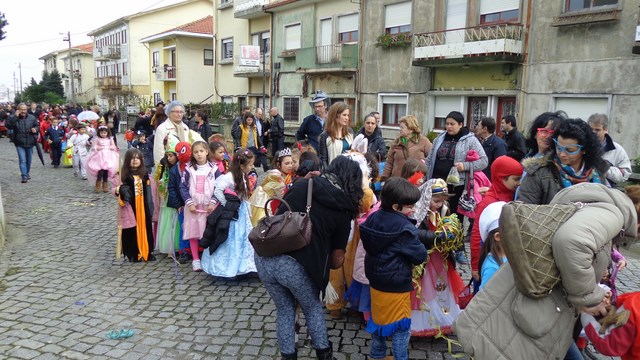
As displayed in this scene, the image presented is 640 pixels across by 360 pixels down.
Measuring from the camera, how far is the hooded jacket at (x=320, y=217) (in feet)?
10.4

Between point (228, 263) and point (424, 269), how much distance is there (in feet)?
8.08

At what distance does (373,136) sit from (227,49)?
24.3 m

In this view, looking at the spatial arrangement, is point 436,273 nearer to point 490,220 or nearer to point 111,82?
point 490,220

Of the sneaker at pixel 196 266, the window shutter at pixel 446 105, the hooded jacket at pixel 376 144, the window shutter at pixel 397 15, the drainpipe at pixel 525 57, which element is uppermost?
the window shutter at pixel 397 15

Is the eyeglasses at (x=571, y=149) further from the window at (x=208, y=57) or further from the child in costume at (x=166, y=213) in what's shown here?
the window at (x=208, y=57)

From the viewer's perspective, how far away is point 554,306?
218 cm

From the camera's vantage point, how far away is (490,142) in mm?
6887

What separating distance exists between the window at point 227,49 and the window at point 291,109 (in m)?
6.53

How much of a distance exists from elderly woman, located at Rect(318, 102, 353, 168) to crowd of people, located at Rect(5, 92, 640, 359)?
0.05ft

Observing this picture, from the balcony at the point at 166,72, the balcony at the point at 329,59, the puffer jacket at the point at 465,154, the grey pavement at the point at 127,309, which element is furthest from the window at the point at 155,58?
the puffer jacket at the point at 465,154

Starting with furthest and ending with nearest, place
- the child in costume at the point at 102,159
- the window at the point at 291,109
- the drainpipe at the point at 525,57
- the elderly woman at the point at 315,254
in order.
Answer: the window at the point at 291,109 < the drainpipe at the point at 525,57 < the child in costume at the point at 102,159 < the elderly woman at the point at 315,254

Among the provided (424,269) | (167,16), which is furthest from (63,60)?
(424,269)

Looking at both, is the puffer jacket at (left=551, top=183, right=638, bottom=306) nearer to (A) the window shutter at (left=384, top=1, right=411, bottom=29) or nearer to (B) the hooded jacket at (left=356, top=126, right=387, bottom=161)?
(B) the hooded jacket at (left=356, top=126, right=387, bottom=161)

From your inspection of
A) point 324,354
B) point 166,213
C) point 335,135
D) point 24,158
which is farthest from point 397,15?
point 324,354
